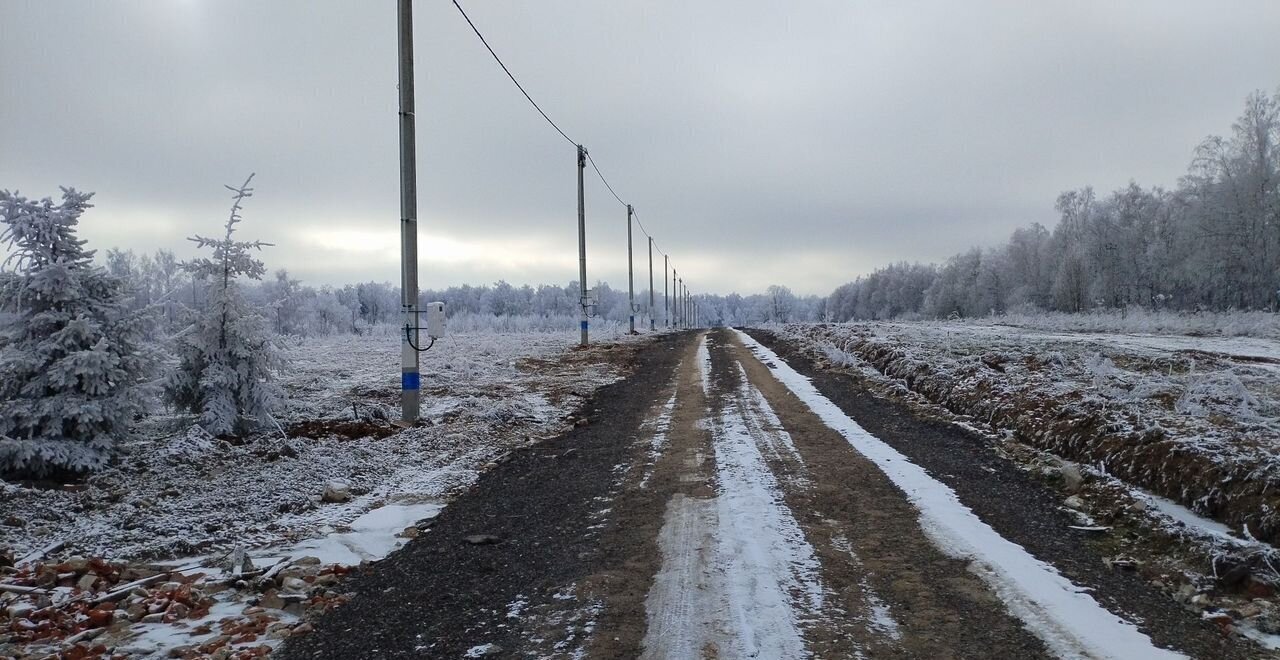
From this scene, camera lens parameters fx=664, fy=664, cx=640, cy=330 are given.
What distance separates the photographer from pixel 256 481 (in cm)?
656

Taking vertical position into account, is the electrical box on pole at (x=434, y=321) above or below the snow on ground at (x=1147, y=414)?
above

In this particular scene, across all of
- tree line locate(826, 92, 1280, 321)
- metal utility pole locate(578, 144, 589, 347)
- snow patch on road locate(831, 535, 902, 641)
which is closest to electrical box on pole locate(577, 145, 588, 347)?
metal utility pole locate(578, 144, 589, 347)

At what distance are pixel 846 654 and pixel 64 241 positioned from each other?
8.19 metres

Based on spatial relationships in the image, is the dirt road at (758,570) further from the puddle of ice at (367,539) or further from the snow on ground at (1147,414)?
the snow on ground at (1147,414)

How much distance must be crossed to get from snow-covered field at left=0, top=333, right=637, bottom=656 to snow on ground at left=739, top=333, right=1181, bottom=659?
4.14 metres

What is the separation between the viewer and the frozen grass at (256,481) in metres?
5.21

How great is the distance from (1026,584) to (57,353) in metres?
8.72

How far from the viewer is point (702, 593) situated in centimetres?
399

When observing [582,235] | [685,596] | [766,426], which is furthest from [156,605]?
[582,235]

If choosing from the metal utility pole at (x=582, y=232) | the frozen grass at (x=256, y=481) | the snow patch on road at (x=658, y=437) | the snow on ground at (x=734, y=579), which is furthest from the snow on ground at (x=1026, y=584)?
the metal utility pole at (x=582, y=232)

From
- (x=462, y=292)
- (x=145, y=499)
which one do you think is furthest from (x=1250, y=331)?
(x=462, y=292)

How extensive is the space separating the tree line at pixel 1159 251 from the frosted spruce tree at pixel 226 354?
159 feet

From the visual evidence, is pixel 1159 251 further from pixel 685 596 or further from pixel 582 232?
pixel 685 596

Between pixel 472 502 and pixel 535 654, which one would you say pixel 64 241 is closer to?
pixel 472 502
